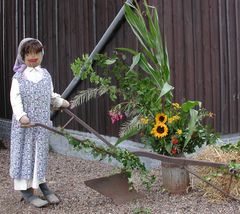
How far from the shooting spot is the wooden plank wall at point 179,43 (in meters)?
6.02

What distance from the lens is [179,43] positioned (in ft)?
19.7

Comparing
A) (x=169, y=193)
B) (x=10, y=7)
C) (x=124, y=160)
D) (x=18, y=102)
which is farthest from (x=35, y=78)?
(x=10, y=7)

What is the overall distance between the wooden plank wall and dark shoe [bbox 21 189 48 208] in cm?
187

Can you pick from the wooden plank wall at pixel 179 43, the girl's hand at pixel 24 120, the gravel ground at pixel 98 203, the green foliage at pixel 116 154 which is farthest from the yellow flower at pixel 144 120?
the wooden plank wall at pixel 179 43

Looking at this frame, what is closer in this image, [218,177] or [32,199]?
[218,177]

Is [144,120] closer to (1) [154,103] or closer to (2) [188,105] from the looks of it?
(1) [154,103]

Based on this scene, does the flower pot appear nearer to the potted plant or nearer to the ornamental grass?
the potted plant

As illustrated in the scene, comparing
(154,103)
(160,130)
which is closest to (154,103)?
(154,103)

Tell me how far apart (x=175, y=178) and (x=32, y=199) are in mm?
1341

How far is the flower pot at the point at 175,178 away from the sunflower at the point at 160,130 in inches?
12.6

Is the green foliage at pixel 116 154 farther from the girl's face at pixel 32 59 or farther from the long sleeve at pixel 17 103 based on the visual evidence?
the girl's face at pixel 32 59

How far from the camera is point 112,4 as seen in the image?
629 cm

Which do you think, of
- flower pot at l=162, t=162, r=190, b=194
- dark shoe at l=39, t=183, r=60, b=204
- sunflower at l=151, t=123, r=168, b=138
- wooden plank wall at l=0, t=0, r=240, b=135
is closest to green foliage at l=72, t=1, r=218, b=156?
sunflower at l=151, t=123, r=168, b=138

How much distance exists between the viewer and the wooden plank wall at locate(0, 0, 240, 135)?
Answer: 602cm
